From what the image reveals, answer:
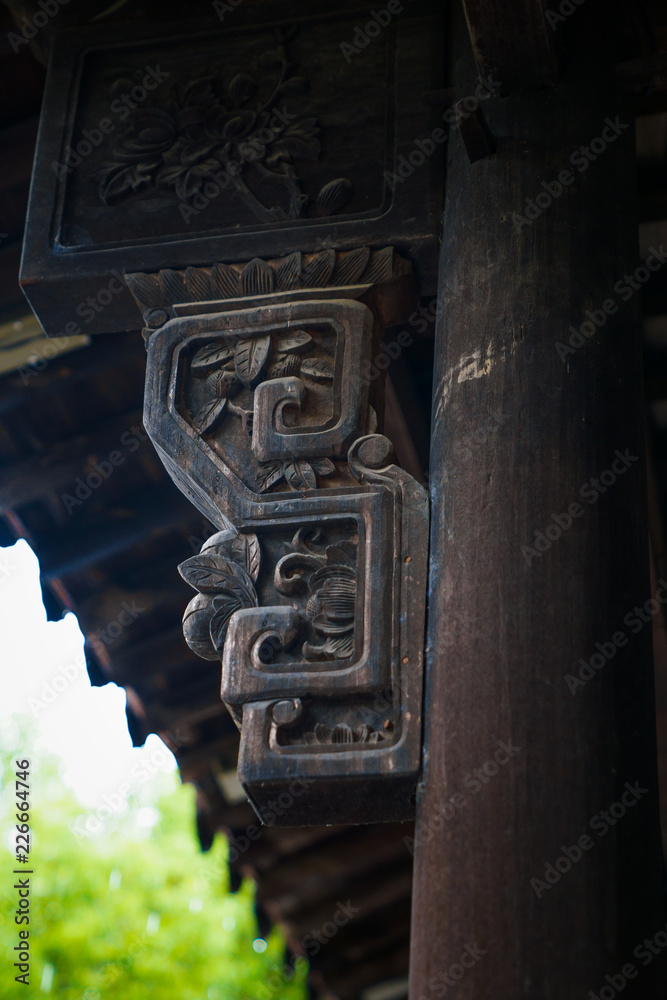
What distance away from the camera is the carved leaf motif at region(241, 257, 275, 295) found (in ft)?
8.53

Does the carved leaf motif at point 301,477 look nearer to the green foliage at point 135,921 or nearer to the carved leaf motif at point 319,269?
the carved leaf motif at point 319,269

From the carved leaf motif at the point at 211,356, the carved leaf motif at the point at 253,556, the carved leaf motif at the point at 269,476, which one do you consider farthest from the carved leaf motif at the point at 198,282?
the carved leaf motif at the point at 253,556

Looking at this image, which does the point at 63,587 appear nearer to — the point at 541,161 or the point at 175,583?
the point at 175,583

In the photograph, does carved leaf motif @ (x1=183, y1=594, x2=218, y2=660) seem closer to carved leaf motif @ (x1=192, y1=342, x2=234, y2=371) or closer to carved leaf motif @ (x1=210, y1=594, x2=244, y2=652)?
carved leaf motif @ (x1=210, y1=594, x2=244, y2=652)

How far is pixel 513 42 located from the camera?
2.46 metres

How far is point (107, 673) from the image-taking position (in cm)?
456

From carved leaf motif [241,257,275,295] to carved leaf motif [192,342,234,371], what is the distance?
0.45 feet

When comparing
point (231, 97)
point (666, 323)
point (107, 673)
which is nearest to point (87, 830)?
point (107, 673)

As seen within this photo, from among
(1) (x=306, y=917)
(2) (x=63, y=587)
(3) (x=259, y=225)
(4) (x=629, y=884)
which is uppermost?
(3) (x=259, y=225)

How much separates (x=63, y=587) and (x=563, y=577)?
274 cm

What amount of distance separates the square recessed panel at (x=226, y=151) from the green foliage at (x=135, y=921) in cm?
726

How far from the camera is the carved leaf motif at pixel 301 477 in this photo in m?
2.33

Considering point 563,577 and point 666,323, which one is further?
point 666,323

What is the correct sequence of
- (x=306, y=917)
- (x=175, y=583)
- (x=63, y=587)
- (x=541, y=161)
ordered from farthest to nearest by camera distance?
(x=306, y=917)
(x=175, y=583)
(x=63, y=587)
(x=541, y=161)
